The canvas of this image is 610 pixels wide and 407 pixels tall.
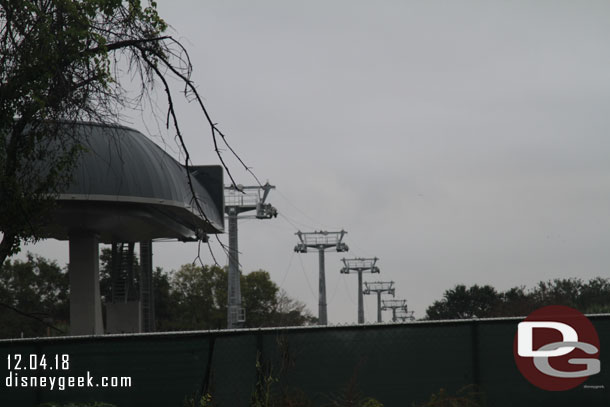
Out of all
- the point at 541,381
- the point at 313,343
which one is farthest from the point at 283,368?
the point at 541,381

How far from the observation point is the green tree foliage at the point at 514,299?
7919 centimetres

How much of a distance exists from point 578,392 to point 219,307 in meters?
103

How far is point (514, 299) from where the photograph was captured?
9056cm

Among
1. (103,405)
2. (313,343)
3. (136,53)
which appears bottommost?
(103,405)

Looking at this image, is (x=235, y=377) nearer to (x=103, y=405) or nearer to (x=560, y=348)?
(x=103, y=405)

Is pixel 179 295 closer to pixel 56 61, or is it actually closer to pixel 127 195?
pixel 127 195

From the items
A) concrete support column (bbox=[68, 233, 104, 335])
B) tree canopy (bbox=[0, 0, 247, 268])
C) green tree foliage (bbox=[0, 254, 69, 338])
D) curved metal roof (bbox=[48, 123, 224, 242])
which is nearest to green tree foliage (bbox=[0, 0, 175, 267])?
tree canopy (bbox=[0, 0, 247, 268])

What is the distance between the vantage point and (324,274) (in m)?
81.9

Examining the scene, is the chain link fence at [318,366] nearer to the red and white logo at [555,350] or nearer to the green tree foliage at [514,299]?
the red and white logo at [555,350]

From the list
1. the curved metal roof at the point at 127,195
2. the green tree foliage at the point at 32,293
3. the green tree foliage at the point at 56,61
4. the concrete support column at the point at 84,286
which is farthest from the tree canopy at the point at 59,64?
the green tree foliage at the point at 32,293

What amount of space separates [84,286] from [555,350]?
152 ft

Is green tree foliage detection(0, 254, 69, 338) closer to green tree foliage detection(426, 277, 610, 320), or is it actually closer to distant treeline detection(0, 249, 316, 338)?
distant treeline detection(0, 249, 316, 338)

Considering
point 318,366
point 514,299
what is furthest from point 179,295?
point 318,366

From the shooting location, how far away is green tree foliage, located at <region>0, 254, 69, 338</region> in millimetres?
96062
